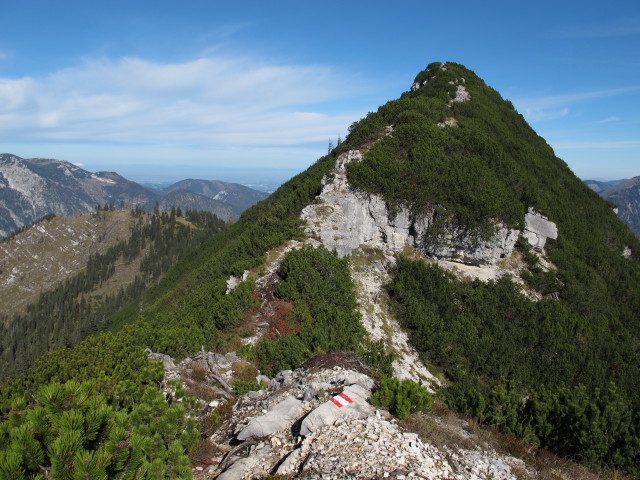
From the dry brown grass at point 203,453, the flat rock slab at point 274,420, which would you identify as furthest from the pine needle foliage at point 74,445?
the flat rock slab at point 274,420

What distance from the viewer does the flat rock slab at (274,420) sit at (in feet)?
29.7

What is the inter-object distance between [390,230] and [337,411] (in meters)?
31.2

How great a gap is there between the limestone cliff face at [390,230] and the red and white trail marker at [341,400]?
25.7 metres

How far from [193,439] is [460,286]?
32.5 m

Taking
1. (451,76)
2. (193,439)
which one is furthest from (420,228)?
(451,76)

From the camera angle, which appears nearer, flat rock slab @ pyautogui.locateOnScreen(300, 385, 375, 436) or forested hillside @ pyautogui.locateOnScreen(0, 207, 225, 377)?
flat rock slab @ pyautogui.locateOnScreen(300, 385, 375, 436)

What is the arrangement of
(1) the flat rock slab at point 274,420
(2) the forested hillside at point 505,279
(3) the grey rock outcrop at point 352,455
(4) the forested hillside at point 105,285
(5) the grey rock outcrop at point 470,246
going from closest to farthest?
(3) the grey rock outcrop at point 352,455 → (1) the flat rock slab at point 274,420 → (2) the forested hillside at point 505,279 → (5) the grey rock outcrop at point 470,246 → (4) the forested hillside at point 105,285

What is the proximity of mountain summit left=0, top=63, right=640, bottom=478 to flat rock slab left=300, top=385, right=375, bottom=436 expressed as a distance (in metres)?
0.05

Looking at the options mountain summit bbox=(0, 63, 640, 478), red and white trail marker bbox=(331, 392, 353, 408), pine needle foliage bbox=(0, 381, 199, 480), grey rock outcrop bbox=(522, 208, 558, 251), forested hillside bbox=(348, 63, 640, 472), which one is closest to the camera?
pine needle foliage bbox=(0, 381, 199, 480)

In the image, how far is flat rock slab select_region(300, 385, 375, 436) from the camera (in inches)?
341

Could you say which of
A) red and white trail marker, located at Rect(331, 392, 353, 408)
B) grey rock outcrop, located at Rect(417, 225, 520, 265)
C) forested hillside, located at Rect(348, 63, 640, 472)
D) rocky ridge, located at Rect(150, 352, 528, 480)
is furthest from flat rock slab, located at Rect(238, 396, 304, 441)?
grey rock outcrop, located at Rect(417, 225, 520, 265)

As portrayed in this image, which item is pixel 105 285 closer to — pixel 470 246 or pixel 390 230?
pixel 390 230

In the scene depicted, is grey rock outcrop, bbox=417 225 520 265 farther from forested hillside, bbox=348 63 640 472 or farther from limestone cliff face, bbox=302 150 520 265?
forested hillside, bbox=348 63 640 472

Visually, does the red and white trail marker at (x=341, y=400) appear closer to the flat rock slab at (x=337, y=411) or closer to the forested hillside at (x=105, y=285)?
the flat rock slab at (x=337, y=411)
